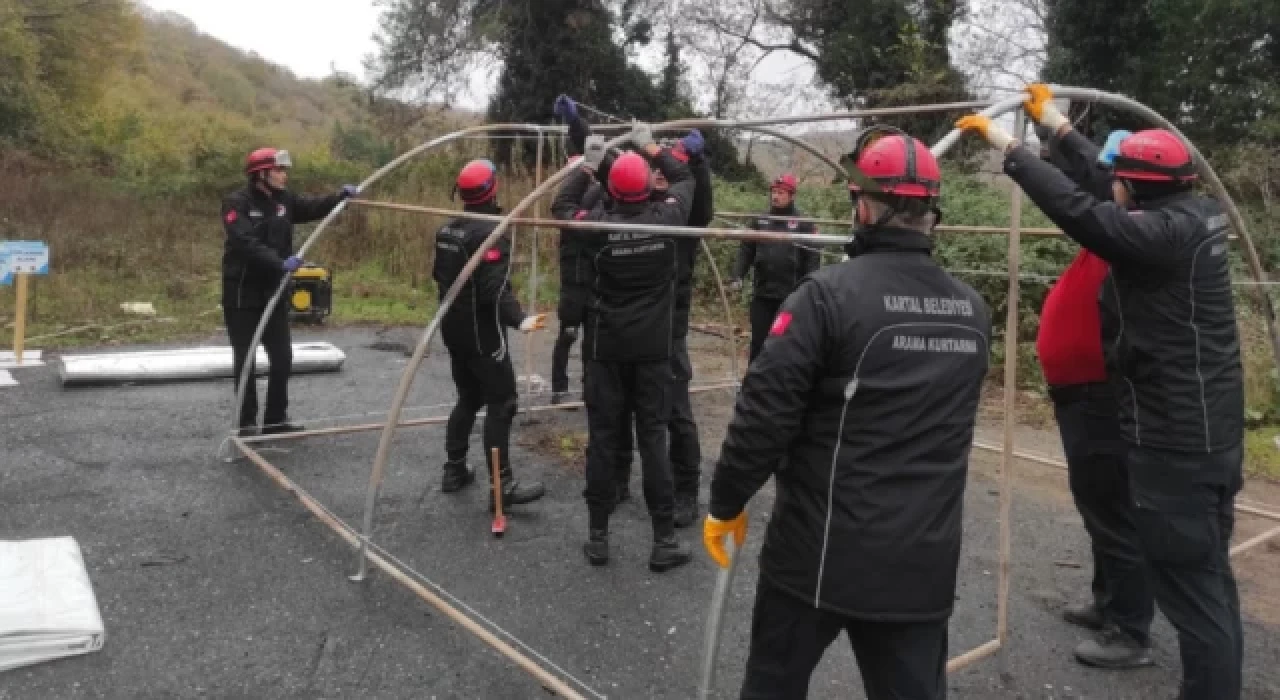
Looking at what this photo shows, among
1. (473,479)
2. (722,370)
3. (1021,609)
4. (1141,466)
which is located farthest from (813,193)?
(1141,466)

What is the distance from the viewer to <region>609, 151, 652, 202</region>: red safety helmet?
414cm

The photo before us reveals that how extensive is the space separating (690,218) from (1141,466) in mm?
2676

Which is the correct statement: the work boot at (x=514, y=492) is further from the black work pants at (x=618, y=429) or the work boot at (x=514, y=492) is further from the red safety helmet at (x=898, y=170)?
the red safety helmet at (x=898, y=170)

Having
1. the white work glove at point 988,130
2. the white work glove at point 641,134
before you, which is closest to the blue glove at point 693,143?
the white work glove at point 641,134

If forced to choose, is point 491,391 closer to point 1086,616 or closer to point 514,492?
point 514,492

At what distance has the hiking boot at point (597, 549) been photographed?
14.5 ft

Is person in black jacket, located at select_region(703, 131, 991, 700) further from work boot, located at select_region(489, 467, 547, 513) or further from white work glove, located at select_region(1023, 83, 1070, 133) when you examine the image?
work boot, located at select_region(489, 467, 547, 513)

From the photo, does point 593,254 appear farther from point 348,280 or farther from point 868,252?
point 348,280

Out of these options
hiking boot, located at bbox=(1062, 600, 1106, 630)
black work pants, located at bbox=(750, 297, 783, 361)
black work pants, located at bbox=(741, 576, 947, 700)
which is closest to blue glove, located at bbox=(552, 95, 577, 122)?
black work pants, located at bbox=(741, 576, 947, 700)

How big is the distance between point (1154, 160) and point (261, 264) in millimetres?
4979

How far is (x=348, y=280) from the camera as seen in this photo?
1273cm

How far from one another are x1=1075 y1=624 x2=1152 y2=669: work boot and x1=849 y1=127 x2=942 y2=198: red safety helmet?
7.59 ft

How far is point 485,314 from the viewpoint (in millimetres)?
4902

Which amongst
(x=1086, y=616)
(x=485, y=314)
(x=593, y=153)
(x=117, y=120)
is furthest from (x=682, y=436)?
(x=117, y=120)
